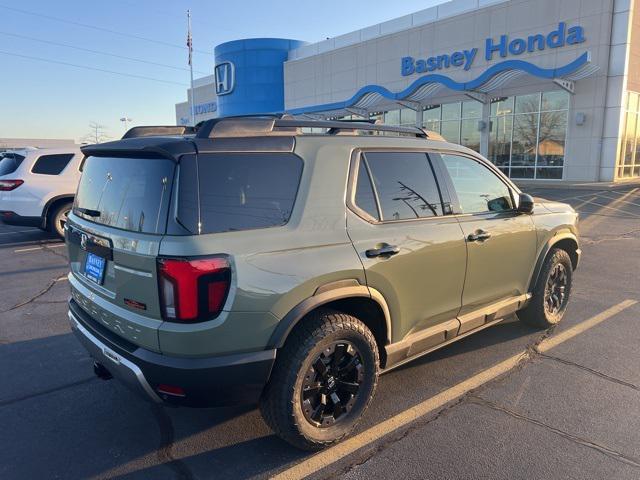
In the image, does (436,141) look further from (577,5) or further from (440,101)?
(440,101)

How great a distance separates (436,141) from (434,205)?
0.59 m

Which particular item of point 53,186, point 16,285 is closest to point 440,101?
point 53,186

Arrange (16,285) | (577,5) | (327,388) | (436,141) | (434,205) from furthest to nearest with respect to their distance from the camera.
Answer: (577,5), (16,285), (436,141), (434,205), (327,388)

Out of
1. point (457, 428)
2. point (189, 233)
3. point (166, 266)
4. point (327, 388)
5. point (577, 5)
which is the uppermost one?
point (577, 5)

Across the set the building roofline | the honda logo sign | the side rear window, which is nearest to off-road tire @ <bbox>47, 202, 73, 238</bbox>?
the side rear window

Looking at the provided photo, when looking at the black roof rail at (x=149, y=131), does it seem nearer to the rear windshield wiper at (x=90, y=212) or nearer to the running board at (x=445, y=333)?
the rear windshield wiper at (x=90, y=212)

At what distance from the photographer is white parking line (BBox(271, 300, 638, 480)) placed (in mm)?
2699

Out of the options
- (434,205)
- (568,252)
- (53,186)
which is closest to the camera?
(434,205)

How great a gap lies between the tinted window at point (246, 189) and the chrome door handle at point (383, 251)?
575mm

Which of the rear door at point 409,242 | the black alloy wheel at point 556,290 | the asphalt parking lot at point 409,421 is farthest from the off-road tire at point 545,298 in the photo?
the rear door at point 409,242

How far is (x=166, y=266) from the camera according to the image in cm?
234

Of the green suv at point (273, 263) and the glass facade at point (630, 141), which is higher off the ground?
the glass facade at point (630, 141)

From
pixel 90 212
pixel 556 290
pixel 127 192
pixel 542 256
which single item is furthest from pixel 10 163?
pixel 556 290

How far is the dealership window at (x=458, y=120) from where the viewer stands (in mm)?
24312
